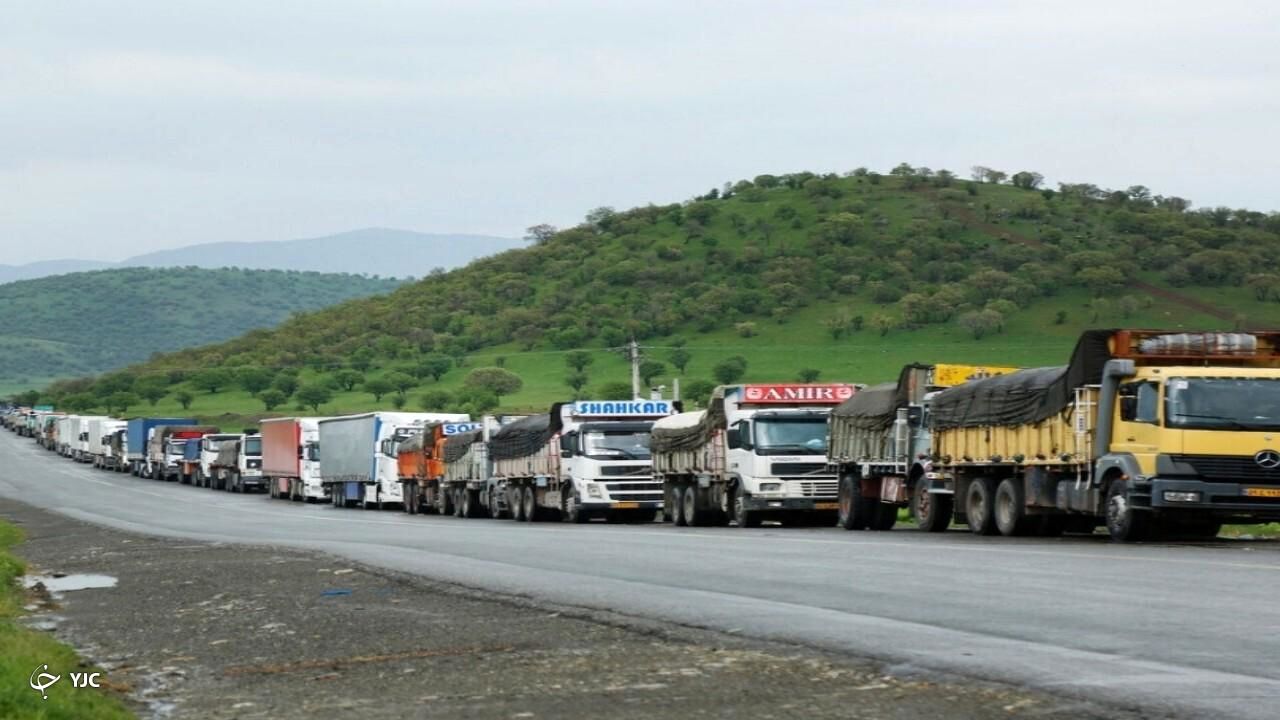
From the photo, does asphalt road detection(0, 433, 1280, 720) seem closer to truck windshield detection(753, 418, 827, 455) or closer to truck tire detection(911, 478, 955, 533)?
truck tire detection(911, 478, 955, 533)

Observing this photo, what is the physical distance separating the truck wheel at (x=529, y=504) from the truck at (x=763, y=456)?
334 inches

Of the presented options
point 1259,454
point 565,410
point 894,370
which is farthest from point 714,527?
point 894,370

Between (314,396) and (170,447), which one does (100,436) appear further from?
(314,396)

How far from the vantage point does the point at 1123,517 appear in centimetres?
2647

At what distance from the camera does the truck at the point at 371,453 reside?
208 feet

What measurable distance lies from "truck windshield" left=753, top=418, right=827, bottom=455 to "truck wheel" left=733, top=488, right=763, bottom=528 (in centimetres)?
102

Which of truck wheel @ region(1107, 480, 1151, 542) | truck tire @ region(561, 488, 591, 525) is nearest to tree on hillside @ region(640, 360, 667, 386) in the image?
truck tire @ region(561, 488, 591, 525)

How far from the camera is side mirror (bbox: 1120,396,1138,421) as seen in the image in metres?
26.6

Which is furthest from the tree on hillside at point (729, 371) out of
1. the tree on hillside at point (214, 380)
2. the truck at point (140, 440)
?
the tree on hillside at point (214, 380)

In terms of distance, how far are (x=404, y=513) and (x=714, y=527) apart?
22.3m

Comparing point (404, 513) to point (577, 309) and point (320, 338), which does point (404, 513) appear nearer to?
point (577, 309)

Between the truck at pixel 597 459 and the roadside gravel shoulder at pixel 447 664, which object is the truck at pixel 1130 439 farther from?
the truck at pixel 597 459

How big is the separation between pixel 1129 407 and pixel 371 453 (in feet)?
132

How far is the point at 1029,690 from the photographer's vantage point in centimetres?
1116
